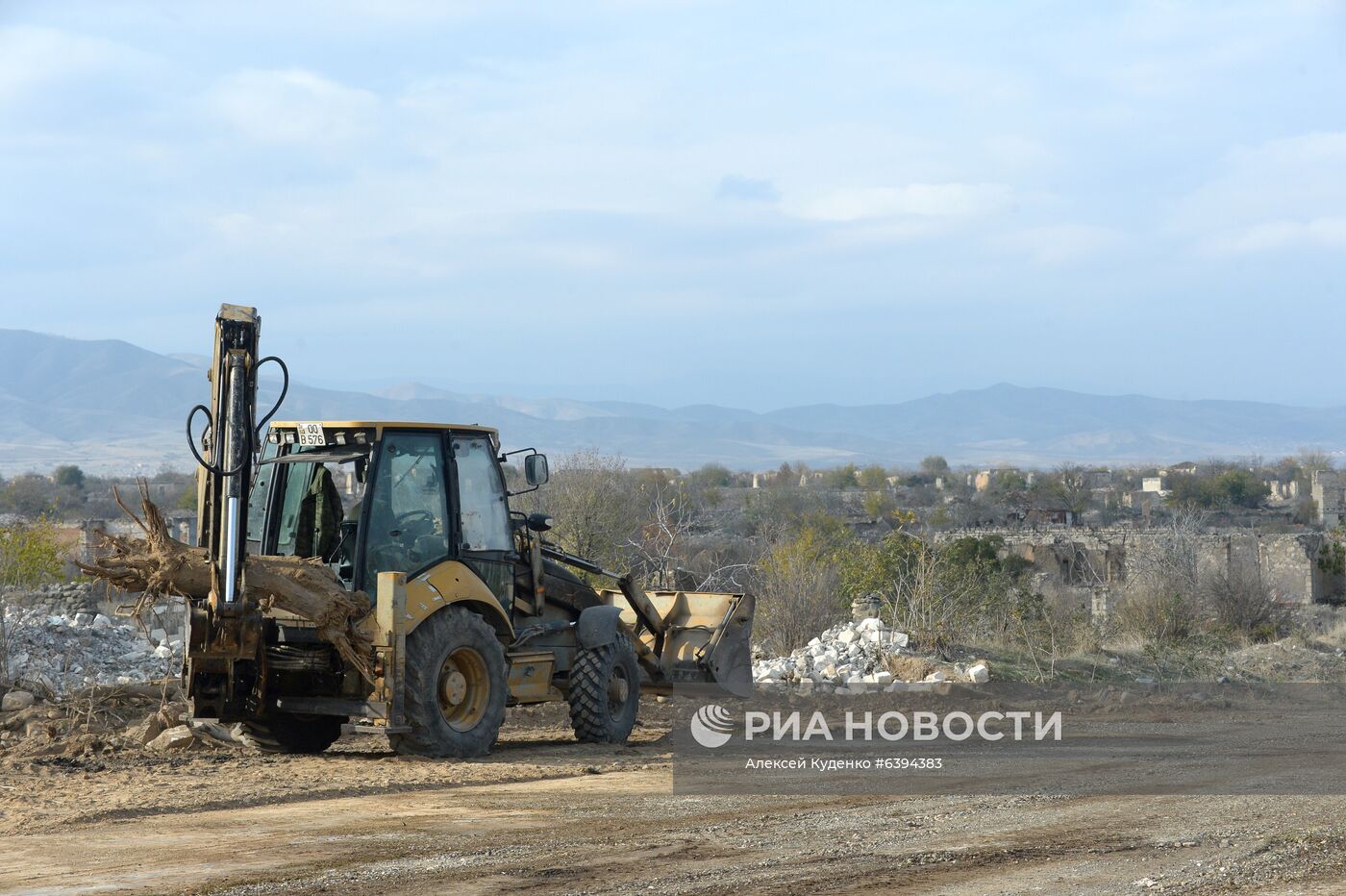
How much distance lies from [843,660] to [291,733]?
8.17m

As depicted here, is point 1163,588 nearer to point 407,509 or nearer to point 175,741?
point 407,509

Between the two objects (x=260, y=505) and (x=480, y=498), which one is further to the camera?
(x=480, y=498)

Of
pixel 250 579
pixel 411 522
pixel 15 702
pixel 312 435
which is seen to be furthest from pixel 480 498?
pixel 15 702

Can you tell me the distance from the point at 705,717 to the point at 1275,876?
25.3 feet

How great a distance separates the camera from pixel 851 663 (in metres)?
17.9

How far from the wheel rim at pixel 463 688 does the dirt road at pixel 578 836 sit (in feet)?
1.53

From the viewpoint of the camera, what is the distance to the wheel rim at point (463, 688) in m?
11.2

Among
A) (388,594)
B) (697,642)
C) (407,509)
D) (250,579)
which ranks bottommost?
(697,642)

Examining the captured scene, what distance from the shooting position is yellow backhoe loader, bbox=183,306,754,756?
1034 centimetres

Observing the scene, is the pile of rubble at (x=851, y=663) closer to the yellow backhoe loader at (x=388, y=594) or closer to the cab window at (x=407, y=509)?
the yellow backhoe loader at (x=388, y=594)

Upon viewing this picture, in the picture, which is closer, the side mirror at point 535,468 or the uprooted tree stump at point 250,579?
the uprooted tree stump at point 250,579

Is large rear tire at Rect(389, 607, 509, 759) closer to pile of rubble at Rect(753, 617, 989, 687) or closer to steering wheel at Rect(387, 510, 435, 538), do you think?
steering wheel at Rect(387, 510, 435, 538)

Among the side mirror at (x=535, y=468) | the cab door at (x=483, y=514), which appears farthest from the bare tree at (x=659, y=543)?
the side mirror at (x=535, y=468)

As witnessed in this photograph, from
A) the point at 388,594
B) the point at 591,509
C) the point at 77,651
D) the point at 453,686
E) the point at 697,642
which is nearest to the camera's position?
the point at 388,594
